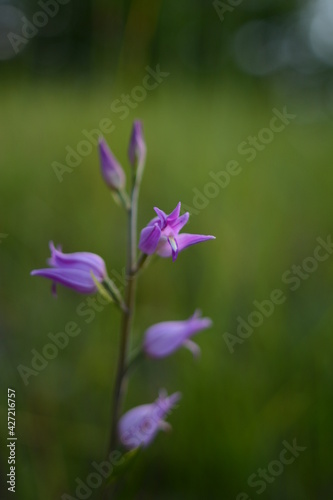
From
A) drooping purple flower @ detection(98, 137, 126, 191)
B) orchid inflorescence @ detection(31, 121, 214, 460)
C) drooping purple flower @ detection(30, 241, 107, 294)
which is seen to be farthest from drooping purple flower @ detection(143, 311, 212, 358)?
drooping purple flower @ detection(98, 137, 126, 191)

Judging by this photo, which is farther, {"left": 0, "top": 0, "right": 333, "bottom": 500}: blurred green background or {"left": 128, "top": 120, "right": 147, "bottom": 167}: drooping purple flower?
{"left": 0, "top": 0, "right": 333, "bottom": 500}: blurred green background

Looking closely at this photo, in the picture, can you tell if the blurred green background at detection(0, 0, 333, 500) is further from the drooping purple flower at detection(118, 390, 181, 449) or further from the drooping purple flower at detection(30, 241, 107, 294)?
the drooping purple flower at detection(30, 241, 107, 294)

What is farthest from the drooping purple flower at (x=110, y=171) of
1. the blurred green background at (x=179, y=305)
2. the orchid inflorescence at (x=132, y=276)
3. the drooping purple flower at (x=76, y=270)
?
the blurred green background at (x=179, y=305)

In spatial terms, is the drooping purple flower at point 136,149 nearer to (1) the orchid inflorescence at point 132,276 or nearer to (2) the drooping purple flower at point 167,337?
(1) the orchid inflorescence at point 132,276

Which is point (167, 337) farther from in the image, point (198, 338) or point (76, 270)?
point (198, 338)

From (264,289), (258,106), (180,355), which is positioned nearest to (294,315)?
(264,289)

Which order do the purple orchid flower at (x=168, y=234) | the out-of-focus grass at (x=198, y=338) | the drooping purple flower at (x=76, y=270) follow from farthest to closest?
the out-of-focus grass at (x=198, y=338)
the drooping purple flower at (x=76, y=270)
the purple orchid flower at (x=168, y=234)

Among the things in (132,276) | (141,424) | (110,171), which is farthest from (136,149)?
(141,424)
